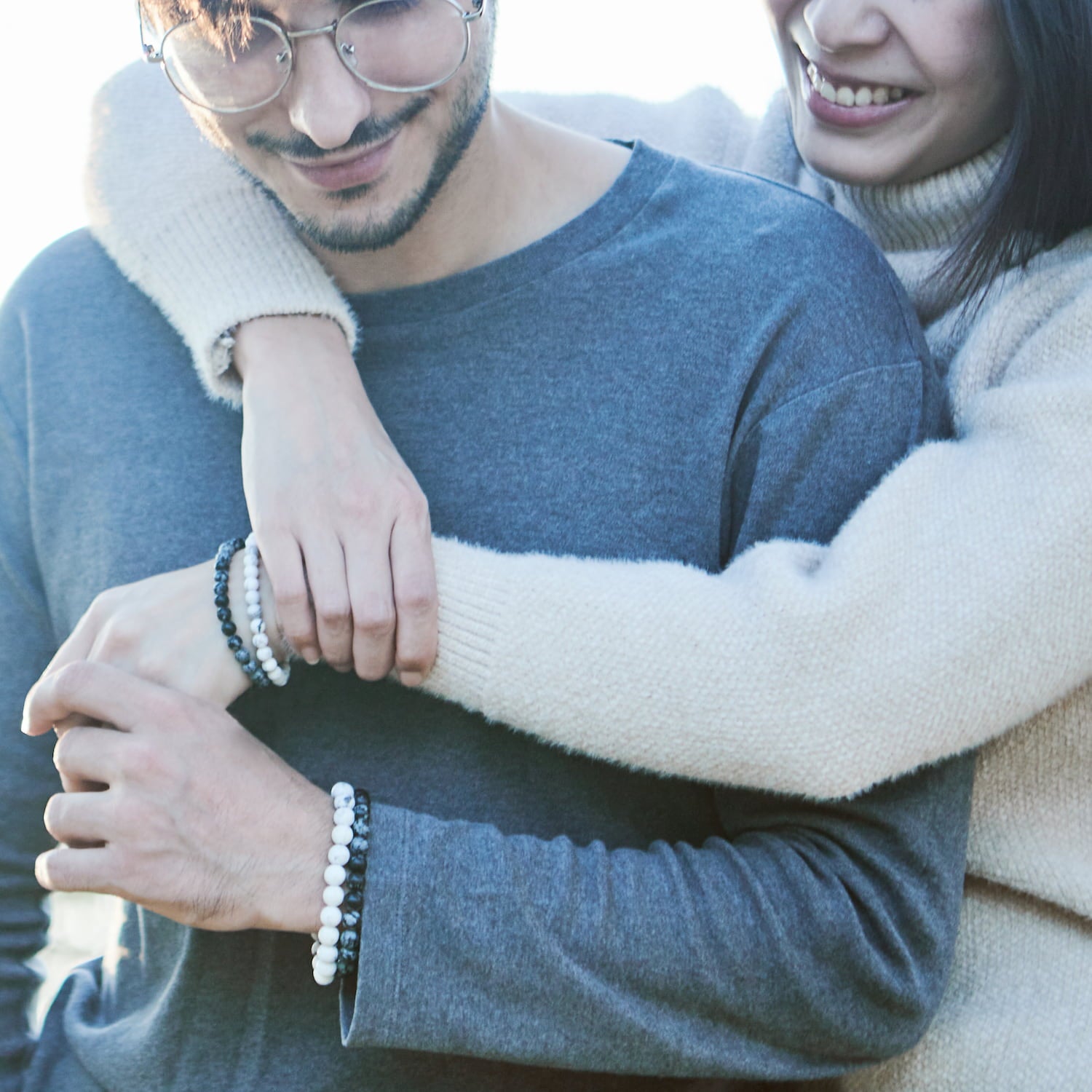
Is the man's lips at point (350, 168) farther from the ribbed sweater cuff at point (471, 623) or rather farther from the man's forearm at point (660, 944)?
the man's forearm at point (660, 944)

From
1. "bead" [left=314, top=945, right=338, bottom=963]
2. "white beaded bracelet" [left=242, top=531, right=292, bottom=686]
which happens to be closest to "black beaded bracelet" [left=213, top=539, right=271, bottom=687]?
"white beaded bracelet" [left=242, top=531, right=292, bottom=686]

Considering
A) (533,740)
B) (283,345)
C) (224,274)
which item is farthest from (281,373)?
(533,740)

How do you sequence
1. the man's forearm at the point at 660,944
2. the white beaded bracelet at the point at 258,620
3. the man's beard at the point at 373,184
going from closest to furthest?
the man's forearm at the point at 660,944 < the white beaded bracelet at the point at 258,620 < the man's beard at the point at 373,184

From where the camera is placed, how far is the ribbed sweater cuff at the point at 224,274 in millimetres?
1164

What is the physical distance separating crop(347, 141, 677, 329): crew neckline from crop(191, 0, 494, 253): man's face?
0.25ft

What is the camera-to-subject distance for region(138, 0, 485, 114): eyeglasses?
1031 millimetres

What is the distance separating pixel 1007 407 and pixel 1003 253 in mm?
244

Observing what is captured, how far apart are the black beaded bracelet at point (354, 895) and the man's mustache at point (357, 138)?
23.5 inches

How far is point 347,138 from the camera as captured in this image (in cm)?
105

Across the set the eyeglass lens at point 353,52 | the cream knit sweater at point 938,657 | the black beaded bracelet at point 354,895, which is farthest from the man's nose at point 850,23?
the black beaded bracelet at point 354,895

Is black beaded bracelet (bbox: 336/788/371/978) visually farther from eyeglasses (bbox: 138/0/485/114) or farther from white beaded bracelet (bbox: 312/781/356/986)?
eyeglasses (bbox: 138/0/485/114)

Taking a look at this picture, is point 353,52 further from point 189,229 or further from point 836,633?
point 836,633

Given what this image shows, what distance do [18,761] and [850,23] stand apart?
3.81 ft

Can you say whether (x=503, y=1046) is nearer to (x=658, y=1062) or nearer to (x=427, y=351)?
(x=658, y=1062)
